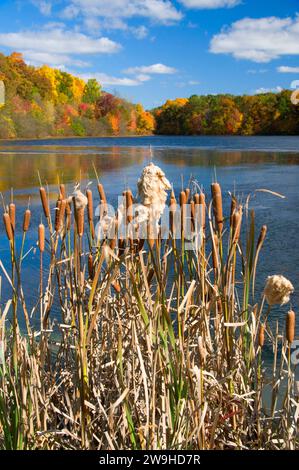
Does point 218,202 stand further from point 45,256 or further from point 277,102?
point 277,102

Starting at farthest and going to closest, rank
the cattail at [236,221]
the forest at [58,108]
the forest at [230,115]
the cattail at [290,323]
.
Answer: the forest at [58,108] → the forest at [230,115] → the cattail at [236,221] → the cattail at [290,323]

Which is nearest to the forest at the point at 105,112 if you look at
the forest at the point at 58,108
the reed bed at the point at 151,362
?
the forest at the point at 58,108

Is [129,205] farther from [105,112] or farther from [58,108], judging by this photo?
[105,112]

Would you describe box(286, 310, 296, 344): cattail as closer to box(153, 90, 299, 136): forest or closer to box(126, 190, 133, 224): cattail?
box(126, 190, 133, 224): cattail

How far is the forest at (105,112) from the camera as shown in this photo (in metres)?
46.8

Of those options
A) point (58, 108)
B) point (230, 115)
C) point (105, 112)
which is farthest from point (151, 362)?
point (105, 112)

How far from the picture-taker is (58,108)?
53.2m

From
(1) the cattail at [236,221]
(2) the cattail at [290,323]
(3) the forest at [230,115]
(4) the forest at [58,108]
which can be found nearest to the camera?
(2) the cattail at [290,323]

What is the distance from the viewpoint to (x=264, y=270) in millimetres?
4586

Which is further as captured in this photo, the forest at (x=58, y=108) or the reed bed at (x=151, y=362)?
the forest at (x=58, y=108)

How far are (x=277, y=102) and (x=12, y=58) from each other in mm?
24676

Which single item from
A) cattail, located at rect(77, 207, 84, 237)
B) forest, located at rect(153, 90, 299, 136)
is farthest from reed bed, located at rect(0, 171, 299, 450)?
forest, located at rect(153, 90, 299, 136)

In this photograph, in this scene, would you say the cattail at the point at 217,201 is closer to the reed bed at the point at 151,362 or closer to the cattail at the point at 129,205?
the reed bed at the point at 151,362

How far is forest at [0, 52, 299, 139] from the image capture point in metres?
46.8
